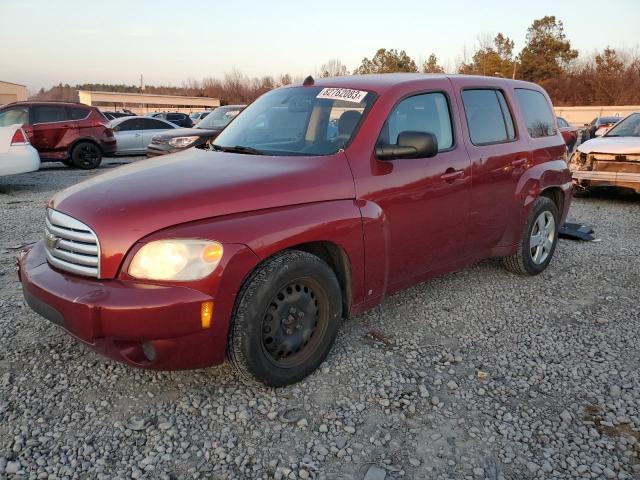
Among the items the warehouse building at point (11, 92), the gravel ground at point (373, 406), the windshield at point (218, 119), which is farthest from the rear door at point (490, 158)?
the warehouse building at point (11, 92)

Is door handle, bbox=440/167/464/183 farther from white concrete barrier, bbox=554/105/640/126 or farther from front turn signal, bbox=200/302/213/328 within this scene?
white concrete barrier, bbox=554/105/640/126

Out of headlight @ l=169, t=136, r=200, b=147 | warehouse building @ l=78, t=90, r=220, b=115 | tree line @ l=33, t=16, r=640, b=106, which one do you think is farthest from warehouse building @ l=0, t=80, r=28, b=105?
headlight @ l=169, t=136, r=200, b=147

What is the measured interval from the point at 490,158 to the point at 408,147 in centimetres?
122

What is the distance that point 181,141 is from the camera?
1012 centimetres

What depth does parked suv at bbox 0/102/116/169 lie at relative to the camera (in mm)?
12352

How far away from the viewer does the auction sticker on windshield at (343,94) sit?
3.58 meters

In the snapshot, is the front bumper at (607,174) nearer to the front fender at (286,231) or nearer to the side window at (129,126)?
the front fender at (286,231)

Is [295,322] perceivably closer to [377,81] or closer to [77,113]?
[377,81]

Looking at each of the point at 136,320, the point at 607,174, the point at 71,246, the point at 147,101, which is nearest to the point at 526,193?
the point at 136,320

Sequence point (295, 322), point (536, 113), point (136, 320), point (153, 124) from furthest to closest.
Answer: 1. point (153, 124)
2. point (536, 113)
3. point (295, 322)
4. point (136, 320)

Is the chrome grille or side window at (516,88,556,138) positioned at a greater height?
side window at (516,88,556,138)

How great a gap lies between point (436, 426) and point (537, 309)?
202 cm


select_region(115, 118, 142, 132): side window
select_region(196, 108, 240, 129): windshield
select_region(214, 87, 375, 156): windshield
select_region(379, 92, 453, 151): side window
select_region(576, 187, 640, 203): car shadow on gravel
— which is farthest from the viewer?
select_region(115, 118, 142, 132): side window

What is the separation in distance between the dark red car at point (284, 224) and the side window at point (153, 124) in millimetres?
12744
